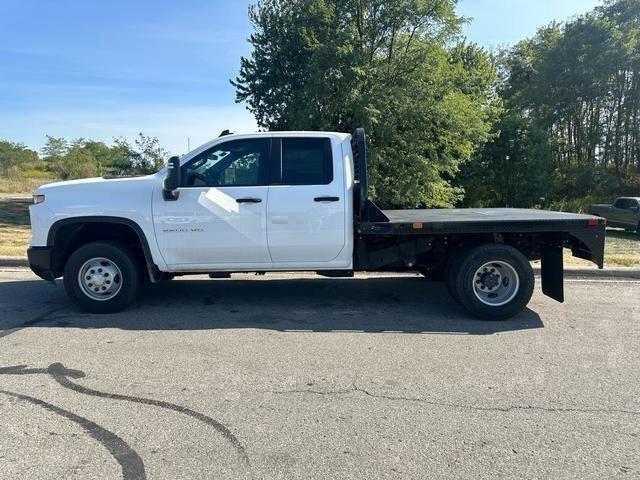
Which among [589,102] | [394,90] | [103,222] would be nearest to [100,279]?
[103,222]

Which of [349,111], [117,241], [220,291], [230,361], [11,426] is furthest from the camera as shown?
[349,111]

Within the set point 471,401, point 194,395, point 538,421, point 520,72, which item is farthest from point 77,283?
point 520,72

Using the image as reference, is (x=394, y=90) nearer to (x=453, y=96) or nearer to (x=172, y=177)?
(x=453, y=96)

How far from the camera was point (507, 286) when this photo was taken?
18.8 feet

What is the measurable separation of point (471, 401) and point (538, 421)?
0.46m

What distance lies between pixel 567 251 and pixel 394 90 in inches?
306

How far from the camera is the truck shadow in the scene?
5399 millimetres

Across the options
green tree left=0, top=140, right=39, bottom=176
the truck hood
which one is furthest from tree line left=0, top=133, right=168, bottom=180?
the truck hood

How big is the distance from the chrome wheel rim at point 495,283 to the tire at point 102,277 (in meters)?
3.93

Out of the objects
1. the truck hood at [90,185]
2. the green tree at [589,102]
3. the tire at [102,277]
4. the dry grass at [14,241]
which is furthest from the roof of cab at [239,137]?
the green tree at [589,102]

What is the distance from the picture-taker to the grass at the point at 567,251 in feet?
29.9

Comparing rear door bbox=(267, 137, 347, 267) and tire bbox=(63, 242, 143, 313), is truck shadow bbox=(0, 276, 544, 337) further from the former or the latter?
rear door bbox=(267, 137, 347, 267)

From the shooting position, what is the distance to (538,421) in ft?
11.1

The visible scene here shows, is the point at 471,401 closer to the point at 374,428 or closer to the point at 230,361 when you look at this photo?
the point at 374,428
